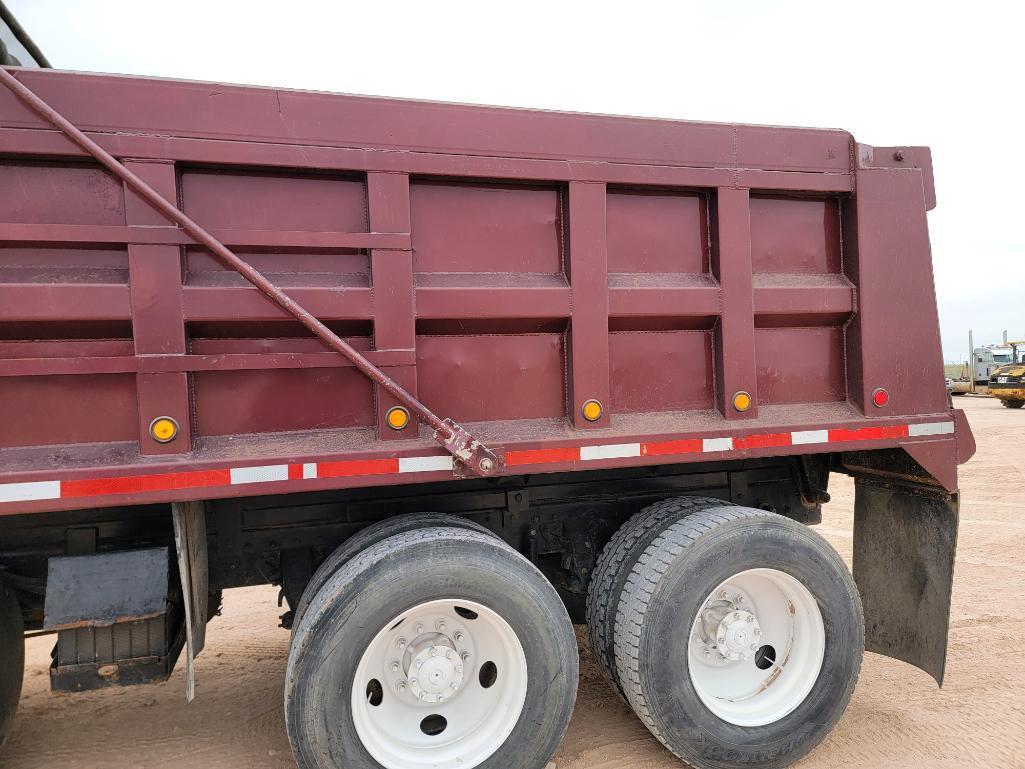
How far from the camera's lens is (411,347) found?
265 centimetres

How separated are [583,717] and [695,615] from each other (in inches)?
39.7

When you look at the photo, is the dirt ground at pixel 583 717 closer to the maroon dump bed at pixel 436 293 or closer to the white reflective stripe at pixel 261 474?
the maroon dump bed at pixel 436 293

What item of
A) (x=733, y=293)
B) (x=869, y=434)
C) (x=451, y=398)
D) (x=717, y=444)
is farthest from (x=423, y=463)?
(x=869, y=434)

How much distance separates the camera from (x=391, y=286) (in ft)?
8.59

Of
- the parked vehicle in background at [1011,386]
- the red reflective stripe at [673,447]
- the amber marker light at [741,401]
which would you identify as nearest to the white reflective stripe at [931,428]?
the amber marker light at [741,401]

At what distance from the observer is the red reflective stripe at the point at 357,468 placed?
254 cm

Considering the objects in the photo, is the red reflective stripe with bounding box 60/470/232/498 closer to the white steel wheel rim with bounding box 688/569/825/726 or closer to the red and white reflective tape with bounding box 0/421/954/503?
the red and white reflective tape with bounding box 0/421/954/503

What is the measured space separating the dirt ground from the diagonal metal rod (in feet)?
5.26

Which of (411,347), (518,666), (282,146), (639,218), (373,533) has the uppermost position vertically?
(282,146)

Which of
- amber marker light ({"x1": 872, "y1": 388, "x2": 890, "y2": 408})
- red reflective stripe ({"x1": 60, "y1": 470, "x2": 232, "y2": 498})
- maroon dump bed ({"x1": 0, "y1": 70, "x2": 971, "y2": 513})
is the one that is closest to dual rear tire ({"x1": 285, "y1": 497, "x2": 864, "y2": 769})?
maroon dump bed ({"x1": 0, "y1": 70, "x2": 971, "y2": 513})

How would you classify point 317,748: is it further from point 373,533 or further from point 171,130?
point 171,130

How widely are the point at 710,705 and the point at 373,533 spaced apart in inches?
66.4

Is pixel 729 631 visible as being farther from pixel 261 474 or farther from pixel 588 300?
pixel 261 474

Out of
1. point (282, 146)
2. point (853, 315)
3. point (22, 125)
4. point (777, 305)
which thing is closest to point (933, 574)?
point (853, 315)
